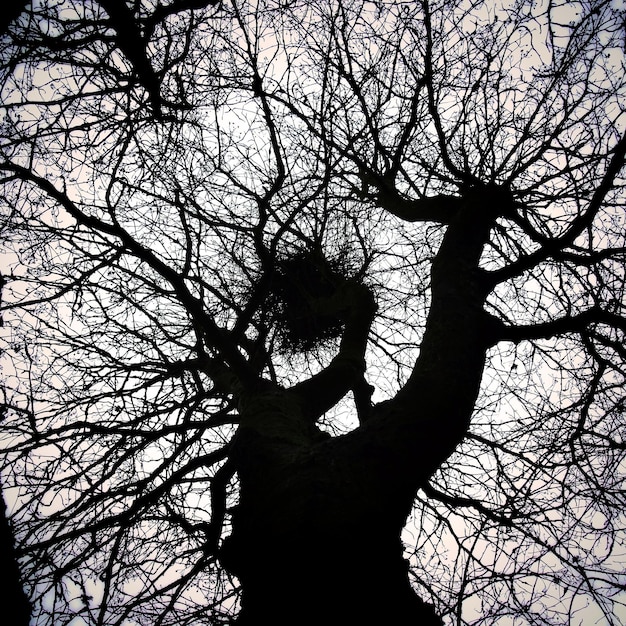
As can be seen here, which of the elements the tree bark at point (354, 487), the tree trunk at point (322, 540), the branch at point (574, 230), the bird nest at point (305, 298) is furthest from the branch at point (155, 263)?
the branch at point (574, 230)

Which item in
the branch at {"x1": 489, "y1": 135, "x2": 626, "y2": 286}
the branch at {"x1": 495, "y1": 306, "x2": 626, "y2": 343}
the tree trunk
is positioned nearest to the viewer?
the tree trunk

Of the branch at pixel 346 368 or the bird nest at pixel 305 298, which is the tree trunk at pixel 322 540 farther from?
the bird nest at pixel 305 298

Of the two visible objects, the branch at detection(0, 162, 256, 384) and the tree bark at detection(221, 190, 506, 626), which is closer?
the tree bark at detection(221, 190, 506, 626)

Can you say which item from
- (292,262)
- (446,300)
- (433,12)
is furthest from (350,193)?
(446,300)

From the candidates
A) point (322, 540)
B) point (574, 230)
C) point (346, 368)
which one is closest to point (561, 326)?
point (574, 230)

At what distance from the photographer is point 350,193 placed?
374 cm

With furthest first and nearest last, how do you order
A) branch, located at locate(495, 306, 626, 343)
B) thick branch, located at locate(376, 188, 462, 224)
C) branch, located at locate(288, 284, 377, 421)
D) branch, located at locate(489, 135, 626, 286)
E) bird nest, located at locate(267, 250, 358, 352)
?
bird nest, located at locate(267, 250, 358, 352)
thick branch, located at locate(376, 188, 462, 224)
branch, located at locate(288, 284, 377, 421)
branch, located at locate(495, 306, 626, 343)
branch, located at locate(489, 135, 626, 286)

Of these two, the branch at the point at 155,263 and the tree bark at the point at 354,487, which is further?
the branch at the point at 155,263

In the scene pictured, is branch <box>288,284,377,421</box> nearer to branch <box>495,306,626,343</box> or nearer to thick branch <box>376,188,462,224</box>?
thick branch <box>376,188,462,224</box>

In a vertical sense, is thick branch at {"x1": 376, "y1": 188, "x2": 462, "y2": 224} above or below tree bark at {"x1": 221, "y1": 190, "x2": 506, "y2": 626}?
above

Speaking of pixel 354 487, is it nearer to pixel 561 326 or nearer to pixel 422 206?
pixel 561 326

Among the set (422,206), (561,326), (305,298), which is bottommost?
(561,326)

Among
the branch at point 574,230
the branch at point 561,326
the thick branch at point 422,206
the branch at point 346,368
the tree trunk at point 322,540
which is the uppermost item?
the thick branch at point 422,206

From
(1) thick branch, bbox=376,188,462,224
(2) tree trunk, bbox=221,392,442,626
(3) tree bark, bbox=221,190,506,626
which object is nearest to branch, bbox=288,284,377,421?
(3) tree bark, bbox=221,190,506,626
